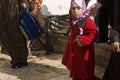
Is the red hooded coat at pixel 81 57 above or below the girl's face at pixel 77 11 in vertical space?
below

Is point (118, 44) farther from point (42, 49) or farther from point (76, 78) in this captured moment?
point (42, 49)

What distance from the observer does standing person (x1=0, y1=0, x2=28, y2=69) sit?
5586mm

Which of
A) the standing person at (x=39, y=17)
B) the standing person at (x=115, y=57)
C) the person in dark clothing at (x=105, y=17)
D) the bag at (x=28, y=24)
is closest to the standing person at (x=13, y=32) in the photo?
the bag at (x=28, y=24)

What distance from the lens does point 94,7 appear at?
4.54 m

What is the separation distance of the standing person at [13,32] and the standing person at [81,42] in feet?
4.58

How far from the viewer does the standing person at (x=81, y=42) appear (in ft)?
13.9

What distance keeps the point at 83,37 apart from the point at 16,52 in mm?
1889

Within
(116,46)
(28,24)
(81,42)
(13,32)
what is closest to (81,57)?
(81,42)

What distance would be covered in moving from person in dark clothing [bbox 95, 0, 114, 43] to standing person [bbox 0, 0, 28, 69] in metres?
1.21

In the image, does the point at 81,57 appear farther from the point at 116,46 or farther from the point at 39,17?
the point at 39,17

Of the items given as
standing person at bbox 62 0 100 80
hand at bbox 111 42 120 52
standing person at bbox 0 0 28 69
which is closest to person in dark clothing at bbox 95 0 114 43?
standing person at bbox 62 0 100 80

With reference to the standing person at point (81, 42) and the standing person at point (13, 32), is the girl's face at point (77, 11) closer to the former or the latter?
the standing person at point (81, 42)

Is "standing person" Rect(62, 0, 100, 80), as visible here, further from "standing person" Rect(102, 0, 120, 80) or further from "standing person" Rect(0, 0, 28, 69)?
"standing person" Rect(0, 0, 28, 69)

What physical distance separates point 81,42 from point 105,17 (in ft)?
4.78
